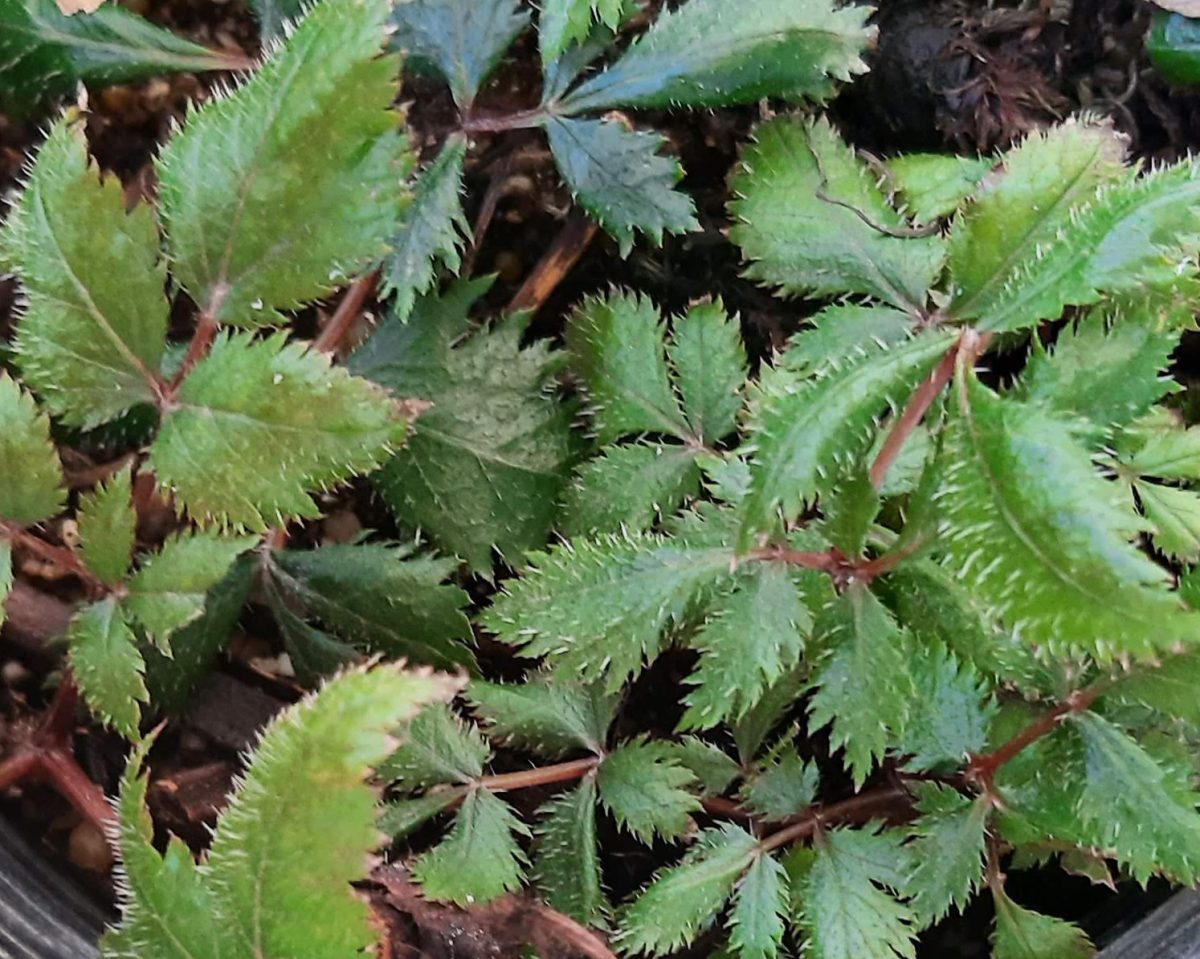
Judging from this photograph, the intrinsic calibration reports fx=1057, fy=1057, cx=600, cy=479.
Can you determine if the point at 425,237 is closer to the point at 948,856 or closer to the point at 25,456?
the point at 25,456

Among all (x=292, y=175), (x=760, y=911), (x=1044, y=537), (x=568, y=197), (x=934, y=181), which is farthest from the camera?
(x=568, y=197)

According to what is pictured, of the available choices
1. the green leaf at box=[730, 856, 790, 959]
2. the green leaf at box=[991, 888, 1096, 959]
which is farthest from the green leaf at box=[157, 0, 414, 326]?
the green leaf at box=[991, 888, 1096, 959]

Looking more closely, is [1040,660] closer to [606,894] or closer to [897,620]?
[897,620]

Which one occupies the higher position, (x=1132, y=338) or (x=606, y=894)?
(x=1132, y=338)

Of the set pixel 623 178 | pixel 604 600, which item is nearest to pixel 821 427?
pixel 604 600

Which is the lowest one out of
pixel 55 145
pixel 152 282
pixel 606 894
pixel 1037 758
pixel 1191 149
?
pixel 606 894

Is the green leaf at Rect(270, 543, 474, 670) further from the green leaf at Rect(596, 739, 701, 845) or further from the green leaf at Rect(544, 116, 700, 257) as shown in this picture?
the green leaf at Rect(544, 116, 700, 257)

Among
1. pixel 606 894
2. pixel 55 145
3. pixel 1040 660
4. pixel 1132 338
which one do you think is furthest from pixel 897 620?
pixel 55 145
